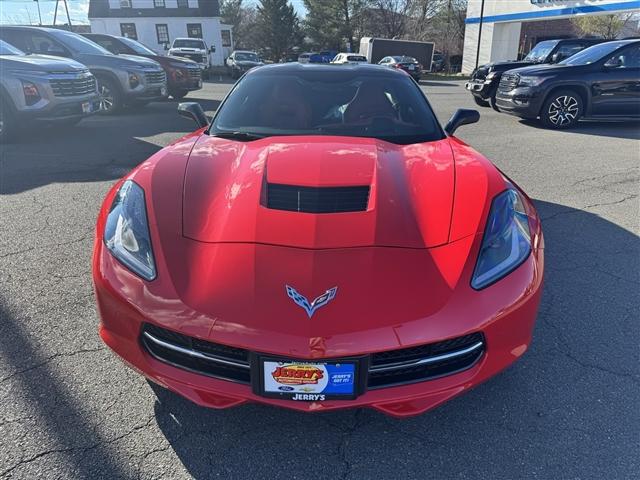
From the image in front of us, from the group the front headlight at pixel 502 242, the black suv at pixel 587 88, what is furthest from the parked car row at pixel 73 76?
the black suv at pixel 587 88

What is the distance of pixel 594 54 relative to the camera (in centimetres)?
875

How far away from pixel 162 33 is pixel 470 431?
46.7 m

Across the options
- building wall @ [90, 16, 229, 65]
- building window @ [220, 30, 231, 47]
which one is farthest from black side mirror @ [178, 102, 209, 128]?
building window @ [220, 30, 231, 47]

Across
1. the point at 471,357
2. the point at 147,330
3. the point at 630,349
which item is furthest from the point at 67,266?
the point at 630,349

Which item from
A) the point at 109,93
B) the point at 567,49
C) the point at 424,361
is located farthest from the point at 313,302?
the point at 567,49

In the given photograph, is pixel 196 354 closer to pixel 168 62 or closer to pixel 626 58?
pixel 626 58

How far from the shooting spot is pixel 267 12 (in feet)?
150

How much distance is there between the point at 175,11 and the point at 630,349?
46.4 meters

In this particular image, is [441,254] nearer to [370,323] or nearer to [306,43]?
[370,323]

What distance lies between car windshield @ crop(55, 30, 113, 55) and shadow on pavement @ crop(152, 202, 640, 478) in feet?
33.0

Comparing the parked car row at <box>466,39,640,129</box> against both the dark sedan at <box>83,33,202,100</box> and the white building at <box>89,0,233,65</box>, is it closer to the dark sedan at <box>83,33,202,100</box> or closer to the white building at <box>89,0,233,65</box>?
the dark sedan at <box>83,33,202,100</box>

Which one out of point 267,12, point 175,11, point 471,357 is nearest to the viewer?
point 471,357

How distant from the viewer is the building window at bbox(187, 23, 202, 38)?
4112cm

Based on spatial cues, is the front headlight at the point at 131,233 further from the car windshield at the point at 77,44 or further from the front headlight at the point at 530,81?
the car windshield at the point at 77,44
